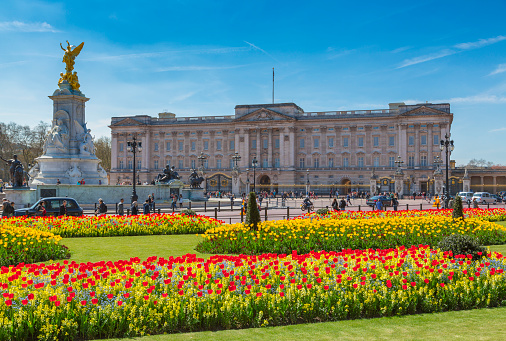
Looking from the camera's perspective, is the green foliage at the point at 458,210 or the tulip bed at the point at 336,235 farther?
the green foliage at the point at 458,210

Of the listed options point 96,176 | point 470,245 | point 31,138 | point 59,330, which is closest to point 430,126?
point 96,176

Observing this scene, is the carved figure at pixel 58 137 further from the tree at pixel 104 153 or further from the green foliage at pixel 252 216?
the tree at pixel 104 153

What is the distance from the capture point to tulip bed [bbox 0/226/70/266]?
38.4 ft

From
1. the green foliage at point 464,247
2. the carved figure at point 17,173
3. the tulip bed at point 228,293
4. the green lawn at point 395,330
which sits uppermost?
the carved figure at point 17,173

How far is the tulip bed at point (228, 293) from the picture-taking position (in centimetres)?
670

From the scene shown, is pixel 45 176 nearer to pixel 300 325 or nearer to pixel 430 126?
pixel 300 325

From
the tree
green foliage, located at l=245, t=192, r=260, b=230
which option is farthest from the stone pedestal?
the tree

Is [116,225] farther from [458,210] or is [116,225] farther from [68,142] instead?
[68,142]

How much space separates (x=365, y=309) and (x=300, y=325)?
1239 millimetres

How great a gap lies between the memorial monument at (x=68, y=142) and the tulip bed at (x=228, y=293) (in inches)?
1110

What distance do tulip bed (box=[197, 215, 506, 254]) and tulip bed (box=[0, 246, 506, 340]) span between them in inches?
164

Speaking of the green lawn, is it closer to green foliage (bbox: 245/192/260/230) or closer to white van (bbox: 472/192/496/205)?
green foliage (bbox: 245/192/260/230)

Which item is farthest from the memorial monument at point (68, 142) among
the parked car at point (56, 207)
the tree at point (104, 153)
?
the tree at point (104, 153)

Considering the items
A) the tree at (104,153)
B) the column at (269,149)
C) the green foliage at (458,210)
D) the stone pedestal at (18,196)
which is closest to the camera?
the green foliage at (458,210)
